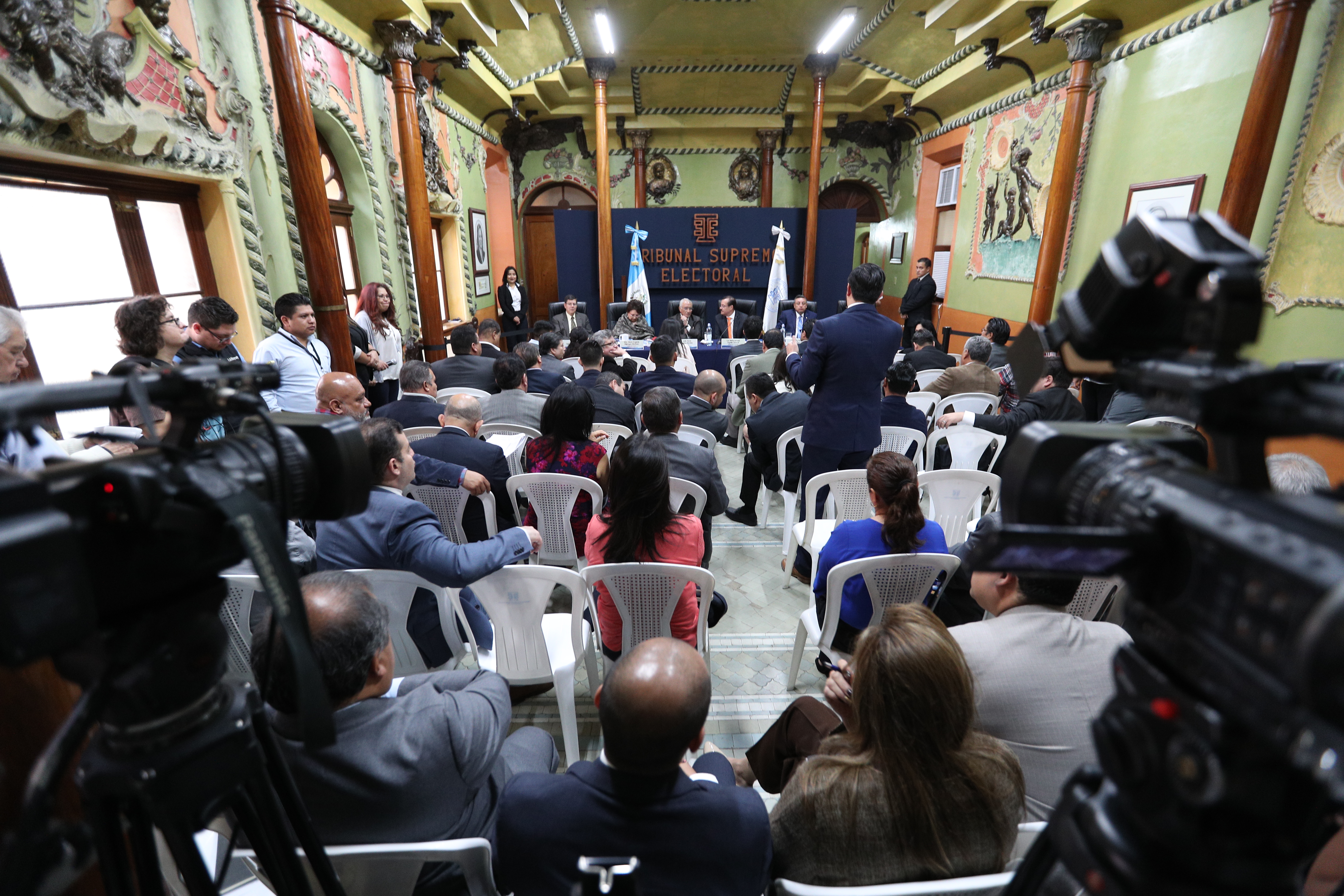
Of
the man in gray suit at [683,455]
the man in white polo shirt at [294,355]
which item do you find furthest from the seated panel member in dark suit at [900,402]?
the man in white polo shirt at [294,355]

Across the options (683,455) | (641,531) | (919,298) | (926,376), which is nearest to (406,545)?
(641,531)

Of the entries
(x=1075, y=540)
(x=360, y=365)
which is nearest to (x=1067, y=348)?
(x=1075, y=540)

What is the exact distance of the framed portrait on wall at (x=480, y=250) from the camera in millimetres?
8469

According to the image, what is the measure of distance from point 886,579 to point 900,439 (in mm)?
1623

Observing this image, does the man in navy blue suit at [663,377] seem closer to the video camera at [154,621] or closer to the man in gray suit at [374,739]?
the man in gray suit at [374,739]

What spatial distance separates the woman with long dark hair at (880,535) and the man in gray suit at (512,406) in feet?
6.33

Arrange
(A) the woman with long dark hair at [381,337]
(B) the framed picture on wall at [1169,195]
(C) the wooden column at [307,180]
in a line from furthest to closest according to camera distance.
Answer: (A) the woman with long dark hair at [381,337]
(B) the framed picture on wall at [1169,195]
(C) the wooden column at [307,180]

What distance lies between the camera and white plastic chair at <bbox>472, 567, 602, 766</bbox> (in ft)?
5.73

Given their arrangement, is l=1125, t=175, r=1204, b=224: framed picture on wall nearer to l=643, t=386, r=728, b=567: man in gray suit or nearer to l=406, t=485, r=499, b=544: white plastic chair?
l=643, t=386, r=728, b=567: man in gray suit

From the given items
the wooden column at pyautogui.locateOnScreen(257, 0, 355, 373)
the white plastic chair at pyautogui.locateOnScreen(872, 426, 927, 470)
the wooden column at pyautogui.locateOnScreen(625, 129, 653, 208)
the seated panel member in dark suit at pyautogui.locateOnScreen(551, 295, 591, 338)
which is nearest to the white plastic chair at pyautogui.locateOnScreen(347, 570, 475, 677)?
the white plastic chair at pyautogui.locateOnScreen(872, 426, 927, 470)

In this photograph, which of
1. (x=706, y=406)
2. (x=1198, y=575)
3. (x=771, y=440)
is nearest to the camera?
(x=1198, y=575)

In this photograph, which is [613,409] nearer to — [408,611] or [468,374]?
[468,374]

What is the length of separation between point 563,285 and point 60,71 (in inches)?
301

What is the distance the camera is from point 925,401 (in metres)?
3.85
